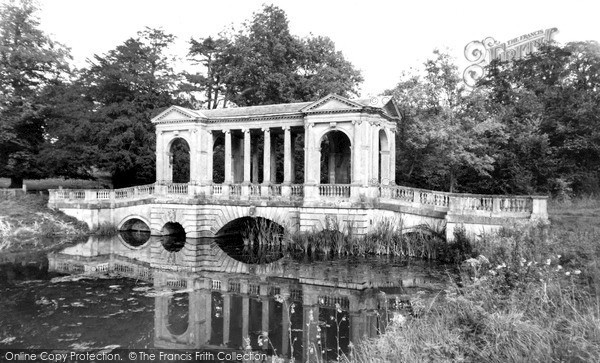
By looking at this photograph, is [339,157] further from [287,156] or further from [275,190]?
[275,190]

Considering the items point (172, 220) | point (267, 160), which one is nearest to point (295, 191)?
point (267, 160)

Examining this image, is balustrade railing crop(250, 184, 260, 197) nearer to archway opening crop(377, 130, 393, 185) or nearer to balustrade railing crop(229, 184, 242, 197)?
balustrade railing crop(229, 184, 242, 197)

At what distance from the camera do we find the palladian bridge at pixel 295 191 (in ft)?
59.1

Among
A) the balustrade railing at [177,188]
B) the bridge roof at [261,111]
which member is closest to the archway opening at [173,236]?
the balustrade railing at [177,188]

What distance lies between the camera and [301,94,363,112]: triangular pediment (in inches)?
776

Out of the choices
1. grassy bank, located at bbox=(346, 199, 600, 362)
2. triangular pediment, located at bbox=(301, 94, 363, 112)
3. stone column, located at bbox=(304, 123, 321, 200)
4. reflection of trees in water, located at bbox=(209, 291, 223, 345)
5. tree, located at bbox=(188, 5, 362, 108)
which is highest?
tree, located at bbox=(188, 5, 362, 108)

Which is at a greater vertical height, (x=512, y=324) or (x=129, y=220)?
(x=129, y=220)

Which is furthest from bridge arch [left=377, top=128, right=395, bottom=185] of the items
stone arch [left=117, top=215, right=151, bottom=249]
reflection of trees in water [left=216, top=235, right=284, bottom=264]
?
stone arch [left=117, top=215, right=151, bottom=249]

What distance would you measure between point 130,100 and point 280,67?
11038 mm

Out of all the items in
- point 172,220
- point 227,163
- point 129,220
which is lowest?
point 129,220

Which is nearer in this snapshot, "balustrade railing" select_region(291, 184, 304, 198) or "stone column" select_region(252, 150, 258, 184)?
"balustrade railing" select_region(291, 184, 304, 198)

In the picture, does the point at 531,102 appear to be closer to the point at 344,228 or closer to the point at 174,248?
the point at 344,228

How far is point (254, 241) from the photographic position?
23.7 m

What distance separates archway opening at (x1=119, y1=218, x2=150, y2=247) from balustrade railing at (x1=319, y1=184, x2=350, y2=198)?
11.1m
